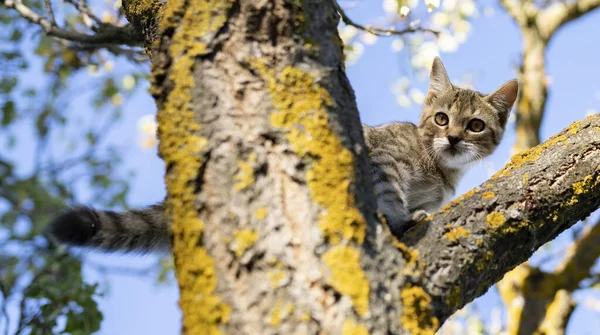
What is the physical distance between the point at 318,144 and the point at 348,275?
451 mm

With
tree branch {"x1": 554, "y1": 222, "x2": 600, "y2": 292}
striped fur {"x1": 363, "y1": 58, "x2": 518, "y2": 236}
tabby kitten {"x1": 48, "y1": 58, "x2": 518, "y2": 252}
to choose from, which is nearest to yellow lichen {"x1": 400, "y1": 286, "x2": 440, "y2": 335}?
tabby kitten {"x1": 48, "y1": 58, "x2": 518, "y2": 252}

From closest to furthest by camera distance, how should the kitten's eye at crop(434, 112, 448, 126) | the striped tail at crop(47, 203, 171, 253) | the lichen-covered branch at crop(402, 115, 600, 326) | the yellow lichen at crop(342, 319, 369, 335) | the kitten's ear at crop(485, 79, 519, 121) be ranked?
the yellow lichen at crop(342, 319, 369, 335)
the lichen-covered branch at crop(402, 115, 600, 326)
the striped tail at crop(47, 203, 171, 253)
the kitten's eye at crop(434, 112, 448, 126)
the kitten's ear at crop(485, 79, 519, 121)

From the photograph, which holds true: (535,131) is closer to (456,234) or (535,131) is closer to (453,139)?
(453,139)

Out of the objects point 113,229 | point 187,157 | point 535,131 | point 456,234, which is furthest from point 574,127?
point 535,131

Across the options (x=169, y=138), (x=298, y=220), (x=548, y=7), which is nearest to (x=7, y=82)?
(x=169, y=138)

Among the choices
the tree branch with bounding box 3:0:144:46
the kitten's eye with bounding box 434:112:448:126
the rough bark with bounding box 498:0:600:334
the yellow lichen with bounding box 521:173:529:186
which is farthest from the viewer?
the rough bark with bounding box 498:0:600:334

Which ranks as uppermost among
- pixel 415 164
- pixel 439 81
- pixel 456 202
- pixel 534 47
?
pixel 534 47

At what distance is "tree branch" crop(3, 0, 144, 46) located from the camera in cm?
384

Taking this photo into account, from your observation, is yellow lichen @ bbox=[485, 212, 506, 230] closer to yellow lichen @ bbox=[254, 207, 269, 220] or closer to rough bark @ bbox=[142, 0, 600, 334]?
rough bark @ bbox=[142, 0, 600, 334]

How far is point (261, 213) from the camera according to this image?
194 cm

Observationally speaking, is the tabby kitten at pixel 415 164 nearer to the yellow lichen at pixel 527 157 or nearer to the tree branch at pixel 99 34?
the yellow lichen at pixel 527 157

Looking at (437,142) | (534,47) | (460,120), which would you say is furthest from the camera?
(534,47)

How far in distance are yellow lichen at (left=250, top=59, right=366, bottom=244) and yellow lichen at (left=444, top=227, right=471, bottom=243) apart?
48 centimetres

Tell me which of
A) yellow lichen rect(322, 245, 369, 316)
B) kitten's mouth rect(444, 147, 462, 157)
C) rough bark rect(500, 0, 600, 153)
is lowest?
yellow lichen rect(322, 245, 369, 316)
